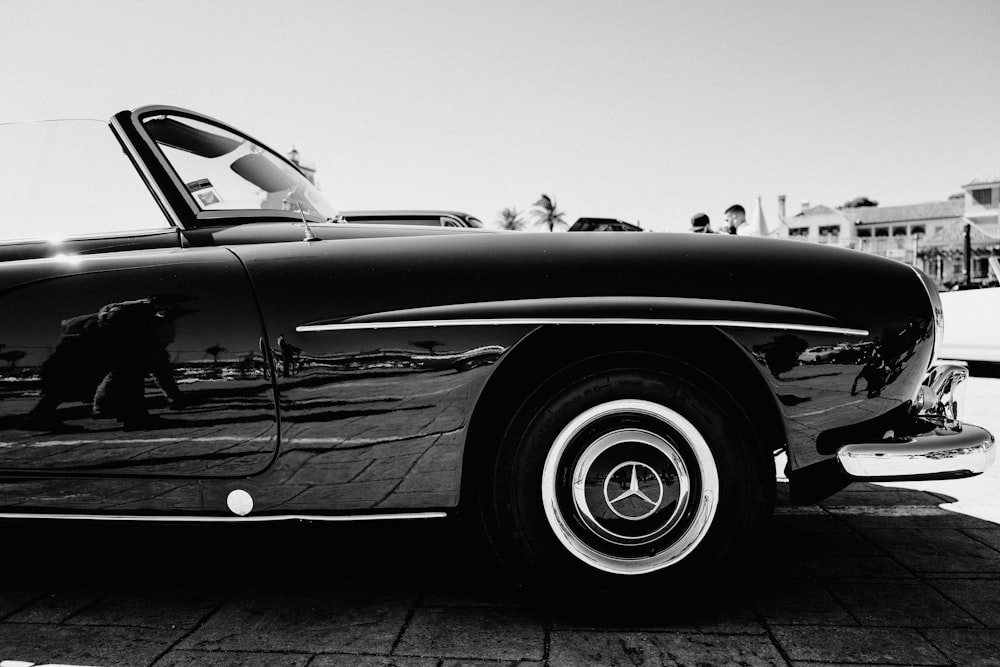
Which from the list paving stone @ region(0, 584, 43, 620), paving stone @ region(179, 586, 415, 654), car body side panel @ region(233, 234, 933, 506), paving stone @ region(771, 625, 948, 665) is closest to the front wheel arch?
car body side panel @ region(233, 234, 933, 506)

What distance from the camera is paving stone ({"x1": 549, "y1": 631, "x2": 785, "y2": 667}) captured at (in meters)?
1.75

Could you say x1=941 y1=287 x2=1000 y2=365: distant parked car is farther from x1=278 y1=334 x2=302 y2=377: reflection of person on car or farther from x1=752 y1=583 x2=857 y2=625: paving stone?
x1=278 y1=334 x2=302 y2=377: reflection of person on car

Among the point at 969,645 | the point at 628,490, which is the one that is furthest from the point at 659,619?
the point at 969,645

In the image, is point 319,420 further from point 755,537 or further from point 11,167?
point 11,167

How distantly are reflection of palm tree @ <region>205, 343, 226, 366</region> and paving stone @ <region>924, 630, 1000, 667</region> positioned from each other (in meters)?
1.85

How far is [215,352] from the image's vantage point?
6.19ft

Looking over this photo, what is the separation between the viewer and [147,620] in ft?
6.71

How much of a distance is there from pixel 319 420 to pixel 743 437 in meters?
1.04

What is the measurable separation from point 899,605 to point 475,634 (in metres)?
→ 1.15

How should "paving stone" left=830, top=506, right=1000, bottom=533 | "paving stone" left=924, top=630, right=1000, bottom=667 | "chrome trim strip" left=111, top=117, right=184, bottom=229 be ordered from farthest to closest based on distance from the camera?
"paving stone" left=830, top=506, right=1000, bottom=533 < "chrome trim strip" left=111, top=117, right=184, bottom=229 < "paving stone" left=924, top=630, right=1000, bottom=667

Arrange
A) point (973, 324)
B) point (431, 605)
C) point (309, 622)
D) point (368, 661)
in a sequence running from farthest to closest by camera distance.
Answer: point (973, 324) → point (431, 605) → point (309, 622) → point (368, 661)

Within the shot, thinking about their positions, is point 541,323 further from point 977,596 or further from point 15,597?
point 15,597

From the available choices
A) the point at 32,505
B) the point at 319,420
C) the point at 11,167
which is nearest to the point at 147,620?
the point at 32,505

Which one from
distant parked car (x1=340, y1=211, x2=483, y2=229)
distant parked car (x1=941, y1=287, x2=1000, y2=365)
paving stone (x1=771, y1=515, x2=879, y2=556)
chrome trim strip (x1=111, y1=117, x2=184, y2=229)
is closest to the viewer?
chrome trim strip (x1=111, y1=117, x2=184, y2=229)
